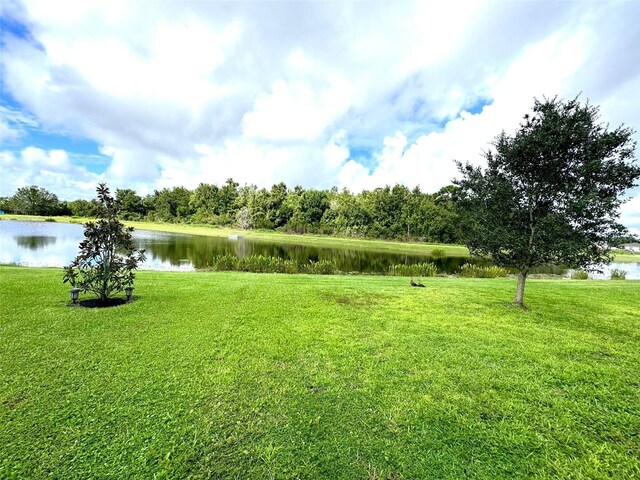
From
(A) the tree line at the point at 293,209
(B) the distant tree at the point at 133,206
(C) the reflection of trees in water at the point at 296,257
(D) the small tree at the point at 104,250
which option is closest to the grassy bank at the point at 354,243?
(A) the tree line at the point at 293,209

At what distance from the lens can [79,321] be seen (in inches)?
238

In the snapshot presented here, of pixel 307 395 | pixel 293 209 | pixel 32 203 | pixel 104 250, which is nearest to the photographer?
pixel 307 395

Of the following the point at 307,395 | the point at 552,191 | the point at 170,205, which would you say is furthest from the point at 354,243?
the point at 170,205

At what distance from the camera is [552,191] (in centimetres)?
777

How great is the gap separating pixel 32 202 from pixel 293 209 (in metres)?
76.4

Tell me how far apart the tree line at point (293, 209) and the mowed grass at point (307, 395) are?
41.3 m

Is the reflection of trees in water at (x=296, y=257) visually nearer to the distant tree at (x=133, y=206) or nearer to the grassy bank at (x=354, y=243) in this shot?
the grassy bank at (x=354, y=243)

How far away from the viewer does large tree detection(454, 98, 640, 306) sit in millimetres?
7137

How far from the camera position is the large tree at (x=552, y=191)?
23.4 ft

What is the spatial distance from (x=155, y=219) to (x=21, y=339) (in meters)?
94.8

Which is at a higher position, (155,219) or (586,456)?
(155,219)

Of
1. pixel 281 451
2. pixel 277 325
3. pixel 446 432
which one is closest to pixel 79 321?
pixel 277 325

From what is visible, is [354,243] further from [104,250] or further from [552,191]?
[104,250]

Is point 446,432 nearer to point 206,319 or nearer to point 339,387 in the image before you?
point 339,387
